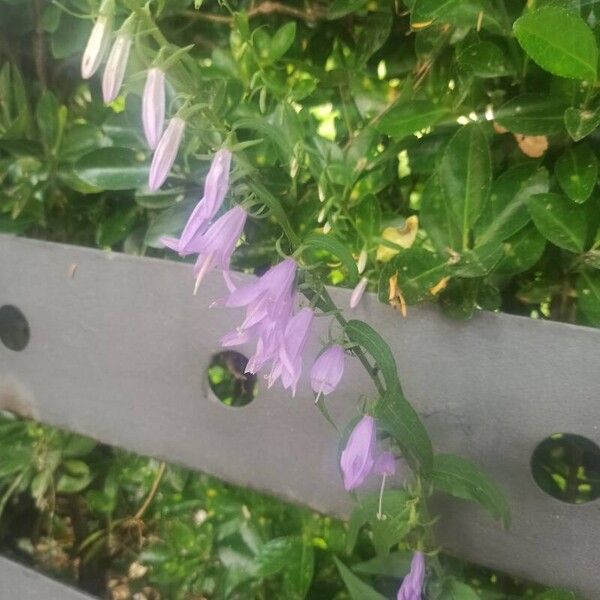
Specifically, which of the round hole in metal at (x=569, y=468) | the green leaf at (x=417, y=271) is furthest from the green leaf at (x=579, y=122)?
the round hole in metal at (x=569, y=468)

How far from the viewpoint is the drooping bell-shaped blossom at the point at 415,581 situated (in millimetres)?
464

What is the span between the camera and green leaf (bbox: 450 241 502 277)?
436 mm

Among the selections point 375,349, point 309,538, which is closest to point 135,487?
point 309,538

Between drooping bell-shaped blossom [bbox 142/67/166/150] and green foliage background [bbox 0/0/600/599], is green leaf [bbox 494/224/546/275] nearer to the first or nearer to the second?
green foliage background [bbox 0/0/600/599]

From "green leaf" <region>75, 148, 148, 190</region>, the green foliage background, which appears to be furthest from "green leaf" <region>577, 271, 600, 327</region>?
"green leaf" <region>75, 148, 148, 190</region>

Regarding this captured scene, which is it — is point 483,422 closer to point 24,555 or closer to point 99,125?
point 99,125

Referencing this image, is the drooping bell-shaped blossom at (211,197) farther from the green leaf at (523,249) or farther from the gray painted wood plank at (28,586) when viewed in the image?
the gray painted wood plank at (28,586)

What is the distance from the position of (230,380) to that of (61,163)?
249 mm

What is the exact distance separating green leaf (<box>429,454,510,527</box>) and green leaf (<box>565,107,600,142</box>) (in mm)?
203

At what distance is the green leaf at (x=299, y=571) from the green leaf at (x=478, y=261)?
278 mm

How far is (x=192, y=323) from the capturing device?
56 centimetres

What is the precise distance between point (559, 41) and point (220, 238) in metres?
0.21

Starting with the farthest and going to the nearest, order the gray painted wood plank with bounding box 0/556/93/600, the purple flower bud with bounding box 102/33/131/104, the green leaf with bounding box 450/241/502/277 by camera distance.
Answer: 1. the gray painted wood plank with bounding box 0/556/93/600
2. the green leaf with bounding box 450/241/502/277
3. the purple flower bud with bounding box 102/33/131/104

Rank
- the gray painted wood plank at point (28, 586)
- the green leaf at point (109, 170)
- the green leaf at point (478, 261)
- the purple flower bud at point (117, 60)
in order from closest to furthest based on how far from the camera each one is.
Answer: the purple flower bud at point (117, 60) < the green leaf at point (478, 261) < the green leaf at point (109, 170) < the gray painted wood plank at point (28, 586)
